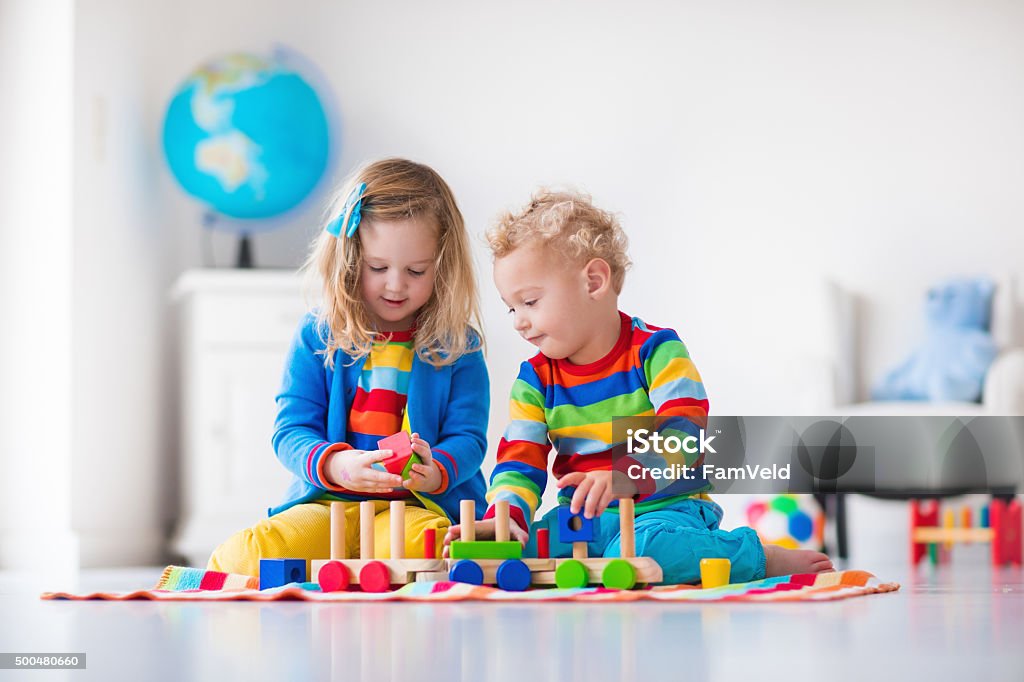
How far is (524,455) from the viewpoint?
124 cm

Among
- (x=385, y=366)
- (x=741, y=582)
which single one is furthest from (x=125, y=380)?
(x=741, y=582)

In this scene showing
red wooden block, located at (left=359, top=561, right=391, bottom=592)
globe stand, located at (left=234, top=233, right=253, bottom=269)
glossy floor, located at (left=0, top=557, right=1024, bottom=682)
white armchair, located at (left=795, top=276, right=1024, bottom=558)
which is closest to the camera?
glossy floor, located at (left=0, top=557, right=1024, bottom=682)

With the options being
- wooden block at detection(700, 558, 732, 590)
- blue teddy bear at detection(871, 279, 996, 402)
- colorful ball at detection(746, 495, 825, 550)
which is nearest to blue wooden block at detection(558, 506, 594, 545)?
wooden block at detection(700, 558, 732, 590)

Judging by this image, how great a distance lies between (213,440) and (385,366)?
3.68ft

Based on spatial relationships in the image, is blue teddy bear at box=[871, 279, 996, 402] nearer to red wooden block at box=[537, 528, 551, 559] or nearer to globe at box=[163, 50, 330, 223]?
globe at box=[163, 50, 330, 223]

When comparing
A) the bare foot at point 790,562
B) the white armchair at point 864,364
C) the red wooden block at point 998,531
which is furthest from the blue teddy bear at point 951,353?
the bare foot at point 790,562

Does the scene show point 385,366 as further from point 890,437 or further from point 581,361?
point 890,437

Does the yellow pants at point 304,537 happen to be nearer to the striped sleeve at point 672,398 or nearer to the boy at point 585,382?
the boy at point 585,382

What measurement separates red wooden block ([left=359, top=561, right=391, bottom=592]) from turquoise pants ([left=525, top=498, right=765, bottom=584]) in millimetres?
149

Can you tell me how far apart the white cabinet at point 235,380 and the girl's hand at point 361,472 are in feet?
3.73

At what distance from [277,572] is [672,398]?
0.42 meters

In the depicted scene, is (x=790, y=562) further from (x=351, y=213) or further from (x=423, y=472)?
(x=351, y=213)


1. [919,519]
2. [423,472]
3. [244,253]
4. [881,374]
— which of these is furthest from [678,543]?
[881,374]

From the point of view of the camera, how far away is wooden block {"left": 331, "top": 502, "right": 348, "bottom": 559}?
111cm
